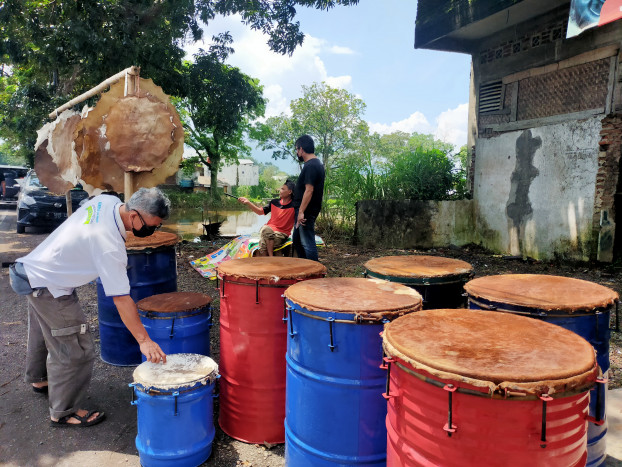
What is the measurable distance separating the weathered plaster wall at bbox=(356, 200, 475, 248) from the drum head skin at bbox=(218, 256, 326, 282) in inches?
272

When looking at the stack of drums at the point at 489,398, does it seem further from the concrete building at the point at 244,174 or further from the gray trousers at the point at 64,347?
the concrete building at the point at 244,174

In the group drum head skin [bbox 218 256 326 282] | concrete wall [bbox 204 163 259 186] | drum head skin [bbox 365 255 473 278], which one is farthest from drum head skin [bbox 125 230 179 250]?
concrete wall [bbox 204 163 259 186]

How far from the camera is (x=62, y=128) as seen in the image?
4.41 meters

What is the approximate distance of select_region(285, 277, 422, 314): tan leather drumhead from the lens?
2.20 metres

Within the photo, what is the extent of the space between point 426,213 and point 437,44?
158 inches

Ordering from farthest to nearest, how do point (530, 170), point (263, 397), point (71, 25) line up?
point (530, 170)
point (71, 25)
point (263, 397)

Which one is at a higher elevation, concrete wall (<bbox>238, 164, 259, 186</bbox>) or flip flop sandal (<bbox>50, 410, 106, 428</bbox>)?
concrete wall (<bbox>238, 164, 259, 186</bbox>)

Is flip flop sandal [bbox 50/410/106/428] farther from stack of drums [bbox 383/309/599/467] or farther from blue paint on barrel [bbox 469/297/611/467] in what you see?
blue paint on barrel [bbox 469/297/611/467]

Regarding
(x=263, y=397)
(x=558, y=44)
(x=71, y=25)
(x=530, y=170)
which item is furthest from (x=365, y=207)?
(x=263, y=397)

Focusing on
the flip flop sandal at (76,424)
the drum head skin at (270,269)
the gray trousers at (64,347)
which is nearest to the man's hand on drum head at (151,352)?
the drum head skin at (270,269)

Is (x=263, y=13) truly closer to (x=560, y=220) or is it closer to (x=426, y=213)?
(x=426, y=213)

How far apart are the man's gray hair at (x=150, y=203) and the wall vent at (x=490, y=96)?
8.81 metres

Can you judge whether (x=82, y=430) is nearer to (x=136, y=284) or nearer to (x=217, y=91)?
(x=136, y=284)

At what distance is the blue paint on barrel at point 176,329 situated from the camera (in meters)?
3.20
